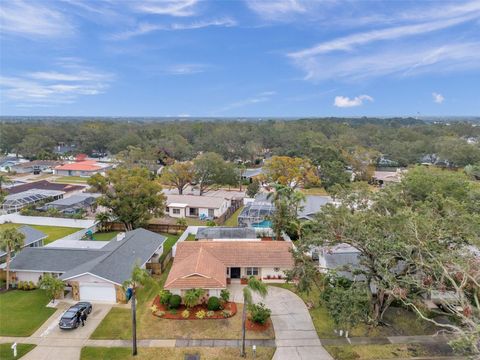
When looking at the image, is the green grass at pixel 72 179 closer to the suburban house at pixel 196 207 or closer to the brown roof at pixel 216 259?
the suburban house at pixel 196 207

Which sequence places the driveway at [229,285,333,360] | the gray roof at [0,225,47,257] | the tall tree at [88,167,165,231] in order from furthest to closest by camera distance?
the tall tree at [88,167,165,231], the gray roof at [0,225,47,257], the driveway at [229,285,333,360]

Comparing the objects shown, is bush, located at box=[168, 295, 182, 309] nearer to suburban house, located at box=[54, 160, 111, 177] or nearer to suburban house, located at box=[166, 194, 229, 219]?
suburban house, located at box=[166, 194, 229, 219]

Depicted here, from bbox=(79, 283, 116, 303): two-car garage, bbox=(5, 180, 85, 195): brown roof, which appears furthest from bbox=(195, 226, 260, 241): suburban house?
bbox=(5, 180, 85, 195): brown roof

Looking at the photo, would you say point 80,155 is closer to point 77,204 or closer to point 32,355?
point 77,204

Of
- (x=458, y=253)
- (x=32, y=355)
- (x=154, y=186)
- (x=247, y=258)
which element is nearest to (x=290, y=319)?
(x=247, y=258)

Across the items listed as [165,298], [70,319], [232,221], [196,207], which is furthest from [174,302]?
[196,207]

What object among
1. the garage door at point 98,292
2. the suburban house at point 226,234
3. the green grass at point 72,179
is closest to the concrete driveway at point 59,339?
the garage door at point 98,292

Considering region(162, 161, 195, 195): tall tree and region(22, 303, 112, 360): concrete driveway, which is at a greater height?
region(162, 161, 195, 195): tall tree
